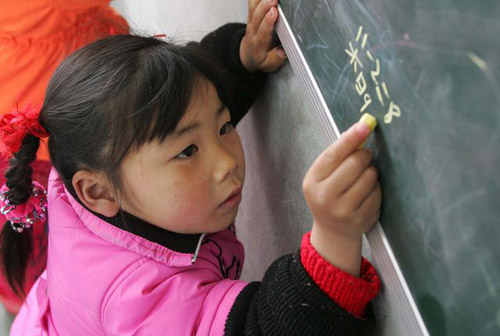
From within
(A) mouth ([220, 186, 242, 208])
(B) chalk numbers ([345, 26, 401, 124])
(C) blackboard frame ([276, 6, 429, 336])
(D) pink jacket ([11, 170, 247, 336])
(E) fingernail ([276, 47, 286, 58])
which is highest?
(B) chalk numbers ([345, 26, 401, 124])

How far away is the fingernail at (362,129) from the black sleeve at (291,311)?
0.23 meters

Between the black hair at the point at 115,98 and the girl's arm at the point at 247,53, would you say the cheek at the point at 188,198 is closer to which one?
the black hair at the point at 115,98

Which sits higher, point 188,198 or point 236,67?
point 236,67

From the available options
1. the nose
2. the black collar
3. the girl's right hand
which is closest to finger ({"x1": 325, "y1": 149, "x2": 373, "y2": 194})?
the girl's right hand

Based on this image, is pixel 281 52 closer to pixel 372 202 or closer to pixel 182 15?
pixel 372 202

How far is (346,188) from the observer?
1.98ft

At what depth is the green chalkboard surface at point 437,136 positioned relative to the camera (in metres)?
0.39

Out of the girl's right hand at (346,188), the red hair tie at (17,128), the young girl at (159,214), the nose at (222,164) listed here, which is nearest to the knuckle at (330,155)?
the girl's right hand at (346,188)

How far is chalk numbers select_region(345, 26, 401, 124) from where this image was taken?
536 millimetres

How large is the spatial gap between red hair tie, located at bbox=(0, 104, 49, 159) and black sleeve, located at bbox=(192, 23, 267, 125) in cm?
38

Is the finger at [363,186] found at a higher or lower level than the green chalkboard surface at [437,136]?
lower

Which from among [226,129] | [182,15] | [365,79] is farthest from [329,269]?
[182,15]

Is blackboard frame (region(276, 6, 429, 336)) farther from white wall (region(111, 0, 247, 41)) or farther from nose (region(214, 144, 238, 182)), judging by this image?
white wall (region(111, 0, 247, 41))

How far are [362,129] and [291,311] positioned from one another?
286 millimetres
